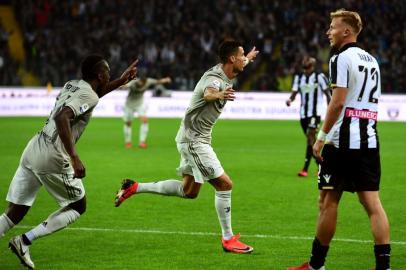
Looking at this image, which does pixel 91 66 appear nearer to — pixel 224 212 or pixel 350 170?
pixel 224 212

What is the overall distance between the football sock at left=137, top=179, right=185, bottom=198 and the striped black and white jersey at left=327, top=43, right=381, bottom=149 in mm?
2773

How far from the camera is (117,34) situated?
38.0m

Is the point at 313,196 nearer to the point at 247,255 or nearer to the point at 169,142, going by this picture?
the point at 247,255

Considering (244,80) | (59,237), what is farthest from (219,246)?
(244,80)

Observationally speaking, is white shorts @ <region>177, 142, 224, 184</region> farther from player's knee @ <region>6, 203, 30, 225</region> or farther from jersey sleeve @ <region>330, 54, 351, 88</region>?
jersey sleeve @ <region>330, 54, 351, 88</region>

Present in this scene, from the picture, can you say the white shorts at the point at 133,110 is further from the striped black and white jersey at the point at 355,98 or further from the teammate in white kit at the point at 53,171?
the striped black and white jersey at the point at 355,98

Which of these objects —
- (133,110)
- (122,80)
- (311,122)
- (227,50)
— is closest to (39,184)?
(122,80)

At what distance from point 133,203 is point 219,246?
3390 millimetres

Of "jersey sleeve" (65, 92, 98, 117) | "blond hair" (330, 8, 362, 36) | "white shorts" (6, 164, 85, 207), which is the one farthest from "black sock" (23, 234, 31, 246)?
"blond hair" (330, 8, 362, 36)

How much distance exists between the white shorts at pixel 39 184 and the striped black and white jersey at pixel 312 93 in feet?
31.2

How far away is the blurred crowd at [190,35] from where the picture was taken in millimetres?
34438

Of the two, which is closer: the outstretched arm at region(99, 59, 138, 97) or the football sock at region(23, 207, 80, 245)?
the football sock at region(23, 207, 80, 245)

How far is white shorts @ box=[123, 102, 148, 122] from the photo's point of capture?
21.6 meters

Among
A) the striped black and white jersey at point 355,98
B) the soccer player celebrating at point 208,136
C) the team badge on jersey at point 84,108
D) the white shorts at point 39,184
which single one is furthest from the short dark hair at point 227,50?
the white shorts at point 39,184
